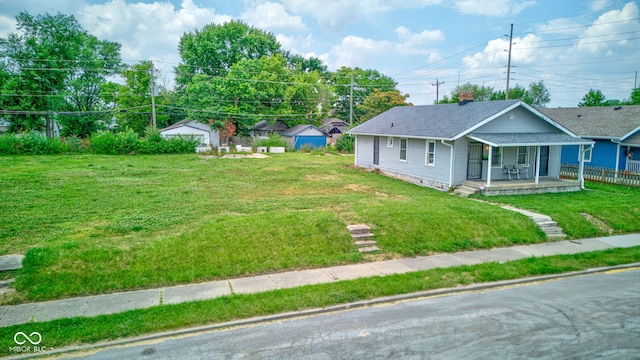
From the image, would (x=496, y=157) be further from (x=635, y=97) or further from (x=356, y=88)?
(x=356, y=88)

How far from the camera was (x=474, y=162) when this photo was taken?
66.0 feet

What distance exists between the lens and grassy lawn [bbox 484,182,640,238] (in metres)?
13.5

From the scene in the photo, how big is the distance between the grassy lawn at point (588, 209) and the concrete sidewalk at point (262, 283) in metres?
1.08

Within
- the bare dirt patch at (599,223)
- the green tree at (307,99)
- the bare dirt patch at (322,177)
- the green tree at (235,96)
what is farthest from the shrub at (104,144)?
the bare dirt patch at (599,223)

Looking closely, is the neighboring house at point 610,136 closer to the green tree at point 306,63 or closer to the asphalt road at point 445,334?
the asphalt road at point 445,334

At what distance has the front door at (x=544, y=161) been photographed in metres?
21.8

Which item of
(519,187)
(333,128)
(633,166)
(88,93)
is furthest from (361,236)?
(88,93)

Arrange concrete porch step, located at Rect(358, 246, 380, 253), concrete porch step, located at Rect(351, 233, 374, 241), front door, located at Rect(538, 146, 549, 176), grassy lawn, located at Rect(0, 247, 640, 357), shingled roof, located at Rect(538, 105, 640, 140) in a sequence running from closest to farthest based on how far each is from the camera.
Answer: grassy lawn, located at Rect(0, 247, 640, 357) < concrete porch step, located at Rect(358, 246, 380, 253) < concrete porch step, located at Rect(351, 233, 374, 241) < front door, located at Rect(538, 146, 549, 176) < shingled roof, located at Rect(538, 105, 640, 140)

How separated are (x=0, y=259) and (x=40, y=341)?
13.7ft

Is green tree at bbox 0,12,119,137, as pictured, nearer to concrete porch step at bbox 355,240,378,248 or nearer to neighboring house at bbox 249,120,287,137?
neighboring house at bbox 249,120,287,137

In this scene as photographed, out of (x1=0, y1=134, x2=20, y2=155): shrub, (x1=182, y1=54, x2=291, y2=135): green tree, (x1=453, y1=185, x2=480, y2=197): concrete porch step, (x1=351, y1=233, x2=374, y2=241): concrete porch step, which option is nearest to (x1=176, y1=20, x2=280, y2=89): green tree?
(x1=182, y1=54, x2=291, y2=135): green tree

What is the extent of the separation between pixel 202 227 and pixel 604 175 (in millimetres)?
23121

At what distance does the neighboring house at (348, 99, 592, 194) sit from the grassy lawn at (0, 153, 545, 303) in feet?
6.70

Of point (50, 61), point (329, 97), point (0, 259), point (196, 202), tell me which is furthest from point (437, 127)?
point (50, 61)
